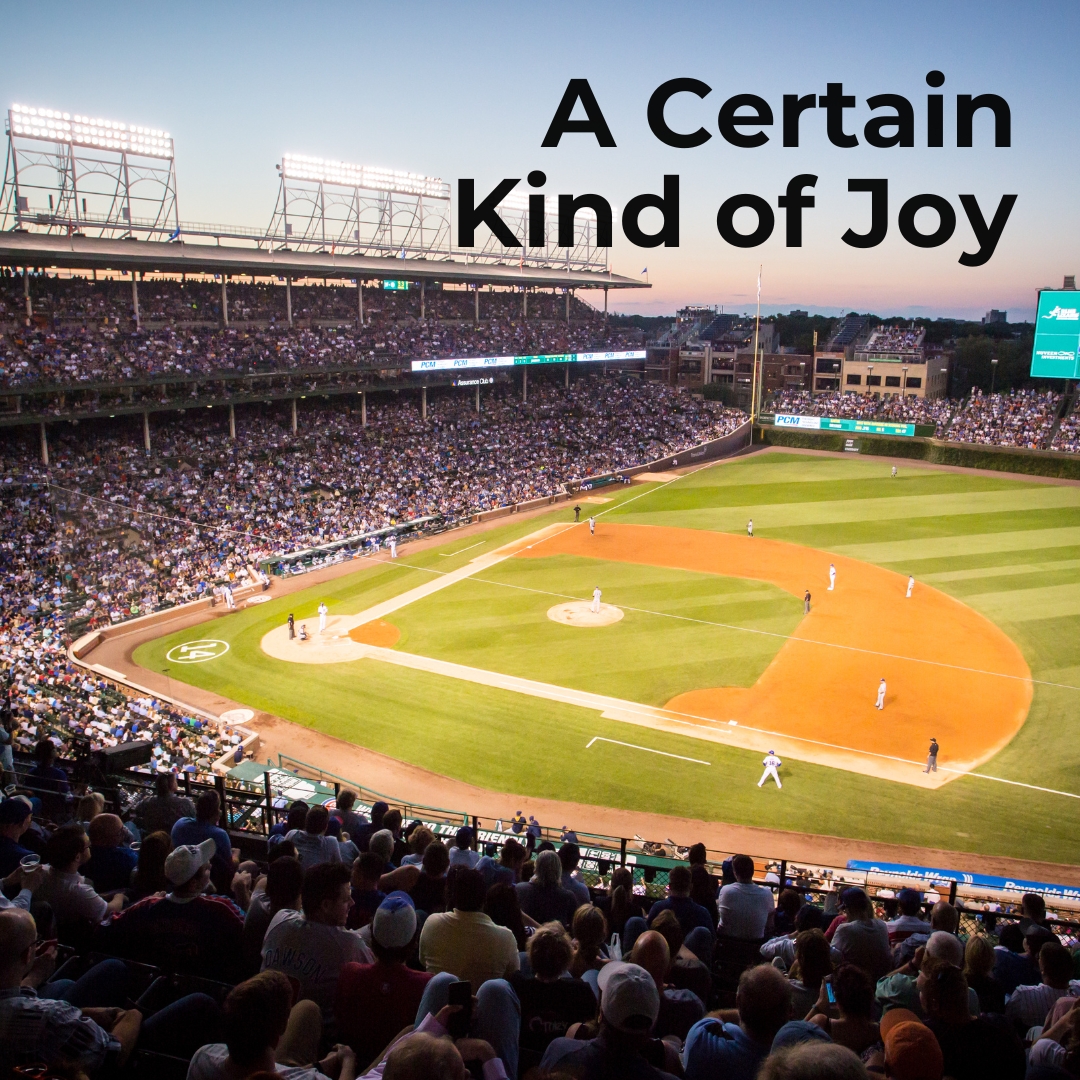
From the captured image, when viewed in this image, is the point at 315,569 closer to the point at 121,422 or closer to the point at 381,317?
the point at 121,422

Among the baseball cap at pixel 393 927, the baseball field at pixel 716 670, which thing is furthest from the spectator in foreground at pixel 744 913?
the baseball field at pixel 716 670

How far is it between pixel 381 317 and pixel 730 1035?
189ft

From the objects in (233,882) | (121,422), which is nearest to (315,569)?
(121,422)

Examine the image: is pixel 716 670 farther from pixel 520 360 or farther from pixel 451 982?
pixel 520 360

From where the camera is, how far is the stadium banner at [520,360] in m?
55.8

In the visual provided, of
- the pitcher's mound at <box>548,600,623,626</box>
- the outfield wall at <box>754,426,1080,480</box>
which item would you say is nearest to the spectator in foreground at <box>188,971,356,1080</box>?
the pitcher's mound at <box>548,600,623,626</box>

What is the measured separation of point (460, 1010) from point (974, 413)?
71256mm

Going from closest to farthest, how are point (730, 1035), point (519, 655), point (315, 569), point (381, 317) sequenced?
point (730, 1035)
point (519, 655)
point (315, 569)
point (381, 317)

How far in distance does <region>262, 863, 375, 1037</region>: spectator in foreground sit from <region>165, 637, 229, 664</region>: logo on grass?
25338mm

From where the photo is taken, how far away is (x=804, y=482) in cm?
5969

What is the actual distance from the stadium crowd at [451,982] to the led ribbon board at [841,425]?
65.3 metres

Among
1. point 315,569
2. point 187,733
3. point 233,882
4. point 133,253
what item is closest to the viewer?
point 233,882

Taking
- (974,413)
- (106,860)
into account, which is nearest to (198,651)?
(106,860)

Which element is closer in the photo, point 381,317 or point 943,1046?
point 943,1046
